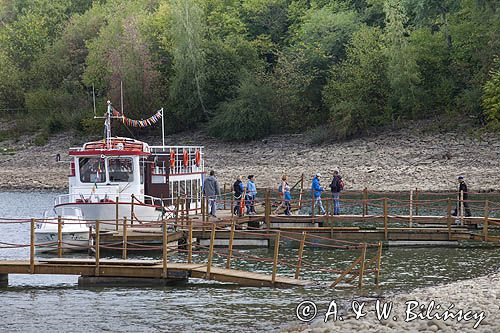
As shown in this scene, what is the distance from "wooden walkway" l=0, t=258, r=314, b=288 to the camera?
2494 cm

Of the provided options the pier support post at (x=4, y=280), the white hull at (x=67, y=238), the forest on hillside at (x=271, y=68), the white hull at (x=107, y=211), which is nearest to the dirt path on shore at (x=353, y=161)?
the forest on hillside at (x=271, y=68)

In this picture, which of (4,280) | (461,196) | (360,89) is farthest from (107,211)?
(360,89)

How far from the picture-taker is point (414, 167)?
65375 millimetres

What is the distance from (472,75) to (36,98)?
147 ft

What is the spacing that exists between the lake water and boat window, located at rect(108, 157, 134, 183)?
7.07 meters

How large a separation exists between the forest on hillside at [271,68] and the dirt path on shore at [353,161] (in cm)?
236

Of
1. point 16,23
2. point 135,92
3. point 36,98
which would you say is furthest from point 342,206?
point 16,23

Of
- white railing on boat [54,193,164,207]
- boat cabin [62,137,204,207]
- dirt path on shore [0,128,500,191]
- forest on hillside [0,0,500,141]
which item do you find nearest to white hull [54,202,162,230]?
white railing on boat [54,193,164,207]

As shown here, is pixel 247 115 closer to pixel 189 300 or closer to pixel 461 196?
pixel 461 196

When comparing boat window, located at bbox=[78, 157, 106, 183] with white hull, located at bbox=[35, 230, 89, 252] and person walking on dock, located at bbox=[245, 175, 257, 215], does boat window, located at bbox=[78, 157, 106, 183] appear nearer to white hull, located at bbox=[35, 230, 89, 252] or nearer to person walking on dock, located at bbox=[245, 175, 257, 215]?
white hull, located at bbox=[35, 230, 89, 252]

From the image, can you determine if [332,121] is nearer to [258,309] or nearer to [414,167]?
[414,167]

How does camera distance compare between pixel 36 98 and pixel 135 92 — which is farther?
pixel 36 98

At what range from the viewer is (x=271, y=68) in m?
95.1

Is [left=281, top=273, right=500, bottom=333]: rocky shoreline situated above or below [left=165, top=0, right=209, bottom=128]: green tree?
below
